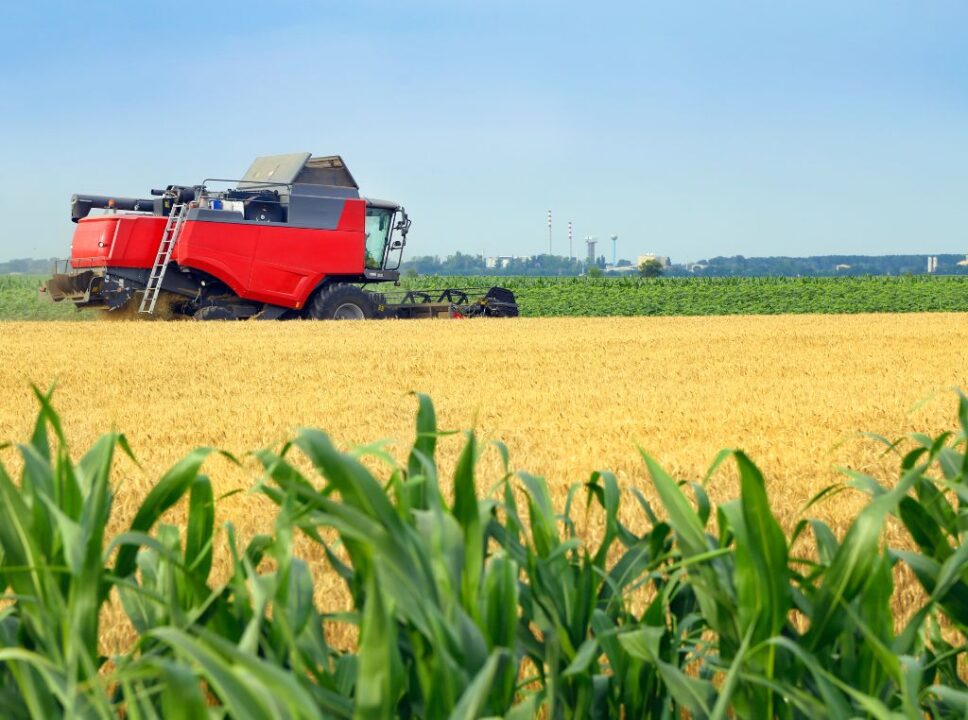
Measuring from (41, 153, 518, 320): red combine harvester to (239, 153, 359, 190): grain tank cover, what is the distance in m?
0.02

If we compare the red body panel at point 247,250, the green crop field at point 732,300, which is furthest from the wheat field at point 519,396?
the green crop field at point 732,300

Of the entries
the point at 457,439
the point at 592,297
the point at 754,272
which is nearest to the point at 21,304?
the point at 592,297

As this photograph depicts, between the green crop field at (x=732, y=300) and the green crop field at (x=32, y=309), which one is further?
the green crop field at (x=732, y=300)

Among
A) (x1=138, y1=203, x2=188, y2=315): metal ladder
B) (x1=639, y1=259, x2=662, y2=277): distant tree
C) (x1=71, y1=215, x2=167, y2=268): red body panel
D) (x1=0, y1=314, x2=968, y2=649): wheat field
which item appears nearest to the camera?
(x1=0, y1=314, x2=968, y2=649): wheat field

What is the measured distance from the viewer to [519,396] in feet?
27.3

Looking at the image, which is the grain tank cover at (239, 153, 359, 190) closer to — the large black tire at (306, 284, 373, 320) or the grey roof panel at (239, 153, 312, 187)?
the grey roof panel at (239, 153, 312, 187)

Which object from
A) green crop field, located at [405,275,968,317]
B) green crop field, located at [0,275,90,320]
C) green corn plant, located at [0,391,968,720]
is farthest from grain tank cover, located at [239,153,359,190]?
green corn plant, located at [0,391,968,720]

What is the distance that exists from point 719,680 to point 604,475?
1.50ft

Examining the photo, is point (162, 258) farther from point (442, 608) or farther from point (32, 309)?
point (442, 608)

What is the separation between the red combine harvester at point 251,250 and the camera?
2014 cm

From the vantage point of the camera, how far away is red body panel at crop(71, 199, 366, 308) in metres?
20.1

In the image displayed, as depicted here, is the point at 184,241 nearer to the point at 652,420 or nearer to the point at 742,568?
the point at 652,420

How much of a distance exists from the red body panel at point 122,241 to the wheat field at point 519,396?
356cm

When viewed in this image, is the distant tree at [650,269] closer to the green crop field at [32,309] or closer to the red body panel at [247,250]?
the green crop field at [32,309]
